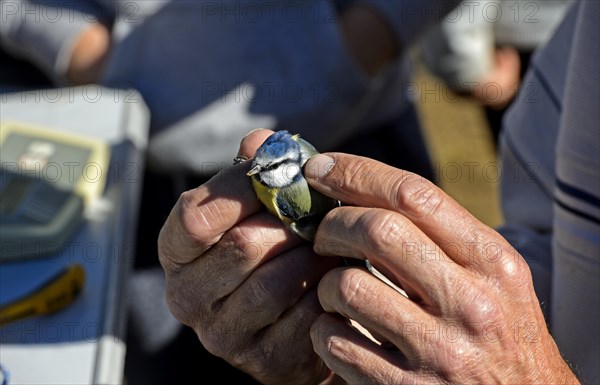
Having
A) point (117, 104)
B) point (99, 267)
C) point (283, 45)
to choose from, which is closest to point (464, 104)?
point (283, 45)

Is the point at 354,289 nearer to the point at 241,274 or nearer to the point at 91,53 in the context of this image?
the point at 241,274

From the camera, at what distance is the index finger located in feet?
2.40

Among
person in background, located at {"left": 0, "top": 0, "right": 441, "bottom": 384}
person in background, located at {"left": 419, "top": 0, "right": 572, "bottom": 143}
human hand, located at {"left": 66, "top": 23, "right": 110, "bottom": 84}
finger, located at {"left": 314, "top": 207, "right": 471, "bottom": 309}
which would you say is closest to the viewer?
finger, located at {"left": 314, "top": 207, "right": 471, "bottom": 309}

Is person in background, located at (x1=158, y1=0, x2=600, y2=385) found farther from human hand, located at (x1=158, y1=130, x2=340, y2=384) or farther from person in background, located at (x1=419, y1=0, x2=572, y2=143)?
person in background, located at (x1=419, y1=0, x2=572, y2=143)

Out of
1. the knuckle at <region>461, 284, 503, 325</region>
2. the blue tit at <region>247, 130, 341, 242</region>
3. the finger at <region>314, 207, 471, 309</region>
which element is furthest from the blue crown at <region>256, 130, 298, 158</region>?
the knuckle at <region>461, 284, 503, 325</region>

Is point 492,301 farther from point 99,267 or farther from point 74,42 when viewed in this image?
point 74,42

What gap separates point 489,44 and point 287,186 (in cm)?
167

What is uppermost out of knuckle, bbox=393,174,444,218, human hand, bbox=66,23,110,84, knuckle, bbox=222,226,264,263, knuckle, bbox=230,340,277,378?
knuckle, bbox=393,174,444,218

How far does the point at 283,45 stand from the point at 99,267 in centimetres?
54

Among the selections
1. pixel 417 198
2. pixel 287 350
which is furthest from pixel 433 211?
pixel 287 350

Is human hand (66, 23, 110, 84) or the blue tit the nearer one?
the blue tit

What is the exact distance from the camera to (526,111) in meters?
1.07

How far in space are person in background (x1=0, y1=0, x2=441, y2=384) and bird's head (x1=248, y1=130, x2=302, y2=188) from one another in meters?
0.57

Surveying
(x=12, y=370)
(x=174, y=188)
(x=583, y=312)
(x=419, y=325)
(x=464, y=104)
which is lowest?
(x=464, y=104)
